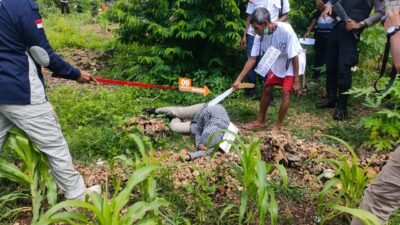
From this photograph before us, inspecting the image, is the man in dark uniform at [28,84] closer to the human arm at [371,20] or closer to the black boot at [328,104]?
the human arm at [371,20]

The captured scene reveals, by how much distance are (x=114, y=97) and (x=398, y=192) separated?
3921mm

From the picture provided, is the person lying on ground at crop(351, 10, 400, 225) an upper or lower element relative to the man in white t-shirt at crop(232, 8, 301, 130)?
lower

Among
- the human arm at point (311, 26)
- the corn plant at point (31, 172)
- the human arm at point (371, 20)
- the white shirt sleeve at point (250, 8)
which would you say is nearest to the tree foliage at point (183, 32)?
the white shirt sleeve at point (250, 8)

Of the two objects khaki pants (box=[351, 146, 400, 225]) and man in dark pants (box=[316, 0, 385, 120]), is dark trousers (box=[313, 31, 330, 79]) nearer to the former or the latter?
man in dark pants (box=[316, 0, 385, 120])

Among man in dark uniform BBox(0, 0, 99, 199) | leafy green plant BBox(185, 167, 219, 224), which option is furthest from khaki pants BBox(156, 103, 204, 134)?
man in dark uniform BBox(0, 0, 99, 199)

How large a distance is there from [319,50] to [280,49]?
6.43 ft

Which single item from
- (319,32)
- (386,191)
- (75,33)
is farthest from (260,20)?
(75,33)

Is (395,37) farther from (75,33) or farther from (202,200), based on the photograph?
(75,33)

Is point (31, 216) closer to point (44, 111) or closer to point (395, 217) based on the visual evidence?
point (44, 111)

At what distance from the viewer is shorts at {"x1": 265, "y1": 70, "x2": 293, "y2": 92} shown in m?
4.71

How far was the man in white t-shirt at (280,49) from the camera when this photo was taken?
4.49 meters

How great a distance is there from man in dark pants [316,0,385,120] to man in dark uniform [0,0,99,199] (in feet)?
11.3

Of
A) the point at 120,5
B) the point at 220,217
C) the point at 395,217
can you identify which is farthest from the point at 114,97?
the point at 395,217

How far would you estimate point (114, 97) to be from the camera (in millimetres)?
5562
